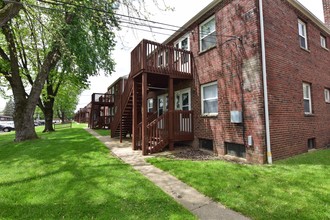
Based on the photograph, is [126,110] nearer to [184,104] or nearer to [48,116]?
[184,104]

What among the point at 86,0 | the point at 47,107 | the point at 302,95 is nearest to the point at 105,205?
the point at 86,0

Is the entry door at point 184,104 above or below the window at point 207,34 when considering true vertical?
below

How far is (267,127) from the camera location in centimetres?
657

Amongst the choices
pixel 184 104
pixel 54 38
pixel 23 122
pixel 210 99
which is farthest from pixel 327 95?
pixel 23 122

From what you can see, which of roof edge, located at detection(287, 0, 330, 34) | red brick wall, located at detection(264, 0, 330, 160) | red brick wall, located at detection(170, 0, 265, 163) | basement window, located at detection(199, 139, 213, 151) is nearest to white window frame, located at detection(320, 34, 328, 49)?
roof edge, located at detection(287, 0, 330, 34)

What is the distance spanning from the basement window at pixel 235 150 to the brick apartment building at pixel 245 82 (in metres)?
0.04

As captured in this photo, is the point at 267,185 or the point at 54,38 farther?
the point at 54,38

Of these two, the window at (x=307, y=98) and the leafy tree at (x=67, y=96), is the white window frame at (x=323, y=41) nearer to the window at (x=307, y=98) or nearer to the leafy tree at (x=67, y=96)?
the window at (x=307, y=98)

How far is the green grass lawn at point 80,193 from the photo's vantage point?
Result: 136 inches

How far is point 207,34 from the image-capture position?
30.6 ft

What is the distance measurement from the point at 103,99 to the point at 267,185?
71.7 feet

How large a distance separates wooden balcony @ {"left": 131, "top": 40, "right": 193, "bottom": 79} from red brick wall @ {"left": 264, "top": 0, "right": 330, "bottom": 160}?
377 cm

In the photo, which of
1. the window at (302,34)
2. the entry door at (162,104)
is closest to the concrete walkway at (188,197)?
the entry door at (162,104)

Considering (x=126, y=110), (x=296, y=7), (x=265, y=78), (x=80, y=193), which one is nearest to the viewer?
(x=80, y=193)
